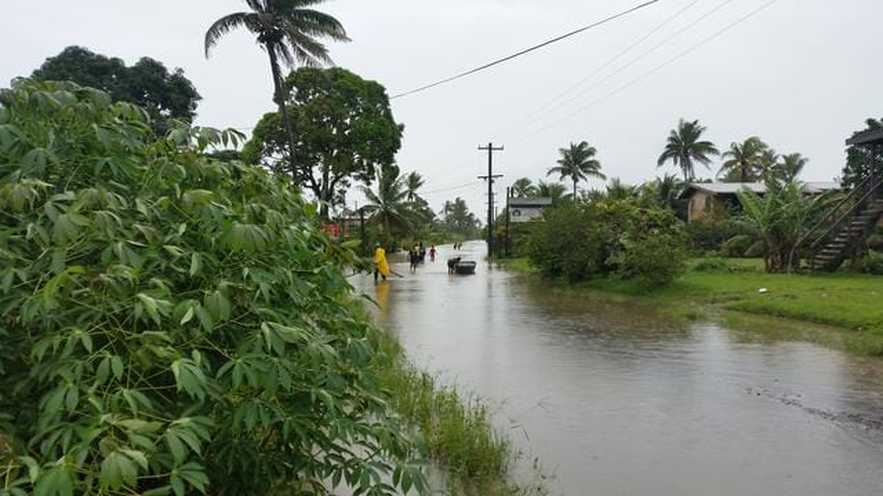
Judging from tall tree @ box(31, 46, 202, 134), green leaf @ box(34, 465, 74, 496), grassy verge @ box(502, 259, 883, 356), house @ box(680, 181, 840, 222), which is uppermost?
tall tree @ box(31, 46, 202, 134)

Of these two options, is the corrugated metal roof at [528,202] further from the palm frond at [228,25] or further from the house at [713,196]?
the palm frond at [228,25]

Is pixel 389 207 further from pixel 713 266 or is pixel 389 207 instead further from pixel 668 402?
pixel 668 402

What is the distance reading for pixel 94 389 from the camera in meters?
2.65

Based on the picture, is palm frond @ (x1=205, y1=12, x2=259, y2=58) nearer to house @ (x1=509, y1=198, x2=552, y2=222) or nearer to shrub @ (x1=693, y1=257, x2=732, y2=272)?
shrub @ (x1=693, y1=257, x2=732, y2=272)

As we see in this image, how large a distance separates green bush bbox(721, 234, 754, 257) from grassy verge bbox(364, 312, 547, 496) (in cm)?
2213

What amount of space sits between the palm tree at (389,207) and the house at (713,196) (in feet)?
61.3

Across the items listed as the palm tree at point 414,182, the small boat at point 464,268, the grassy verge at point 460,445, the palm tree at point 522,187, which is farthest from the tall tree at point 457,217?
the grassy verge at point 460,445

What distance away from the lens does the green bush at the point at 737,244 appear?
27.3 metres

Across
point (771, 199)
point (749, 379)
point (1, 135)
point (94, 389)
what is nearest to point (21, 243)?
point (1, 135)

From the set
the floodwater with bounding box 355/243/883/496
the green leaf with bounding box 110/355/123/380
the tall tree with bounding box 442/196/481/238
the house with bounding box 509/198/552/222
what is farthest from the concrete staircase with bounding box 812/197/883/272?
the tall tree with bounding box 442/196/481/238

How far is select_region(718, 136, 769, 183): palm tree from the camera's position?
61.4 m

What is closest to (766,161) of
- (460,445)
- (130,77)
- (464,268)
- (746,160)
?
(746,160)

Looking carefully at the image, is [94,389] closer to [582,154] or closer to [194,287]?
[194,287]

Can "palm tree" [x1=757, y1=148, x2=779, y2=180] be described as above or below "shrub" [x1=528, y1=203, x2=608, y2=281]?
above
